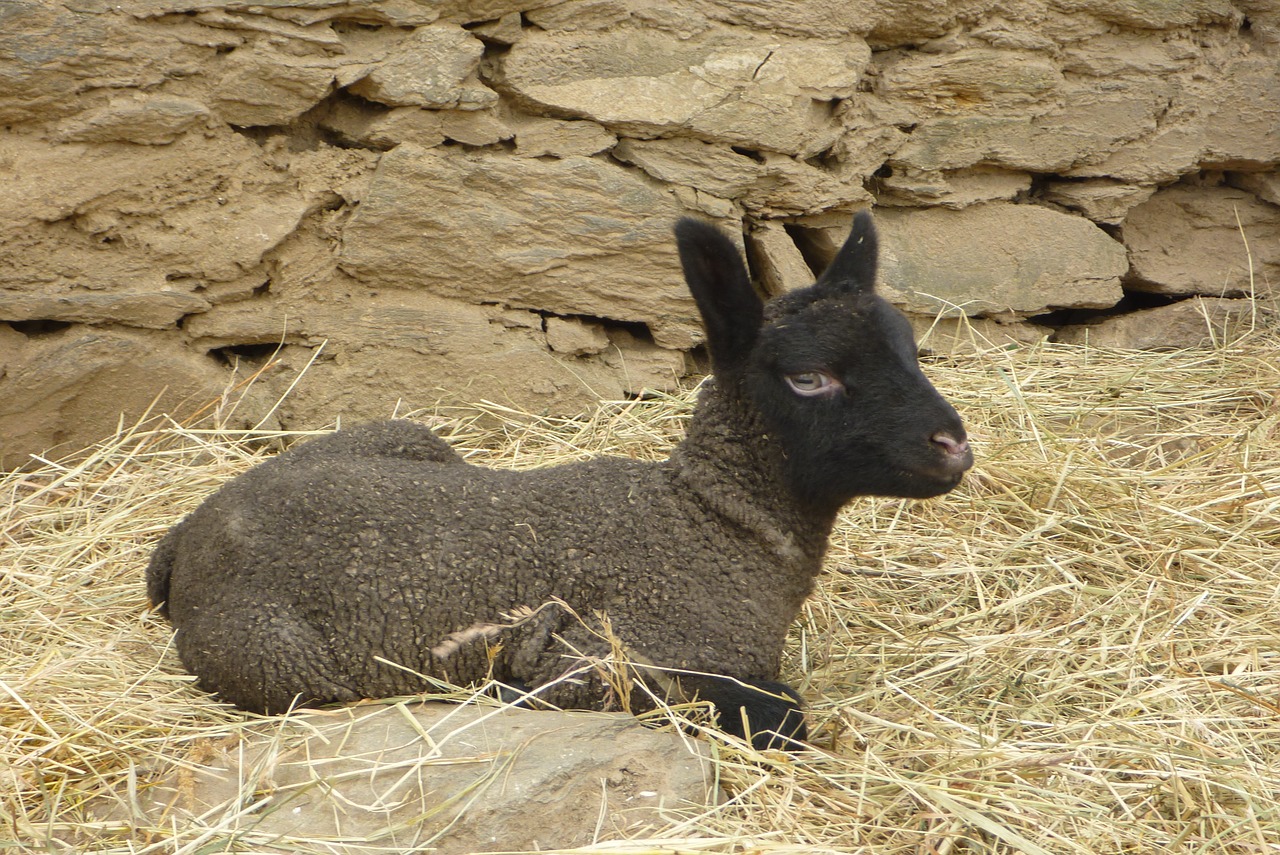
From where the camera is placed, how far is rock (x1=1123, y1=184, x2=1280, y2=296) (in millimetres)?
6949

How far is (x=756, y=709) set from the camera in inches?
135

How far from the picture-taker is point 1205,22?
652 cm

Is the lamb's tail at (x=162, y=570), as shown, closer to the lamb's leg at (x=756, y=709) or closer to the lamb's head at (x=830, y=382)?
the lamb's leg at (x=756, y=709)

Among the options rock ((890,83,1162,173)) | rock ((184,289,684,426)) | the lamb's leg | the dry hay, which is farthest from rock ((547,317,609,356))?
the lamb's leg

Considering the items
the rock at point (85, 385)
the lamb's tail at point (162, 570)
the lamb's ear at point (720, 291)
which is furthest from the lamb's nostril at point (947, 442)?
the rock at point (85, 385)

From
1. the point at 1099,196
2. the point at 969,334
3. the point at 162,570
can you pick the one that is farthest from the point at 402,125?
the point at 1099,196

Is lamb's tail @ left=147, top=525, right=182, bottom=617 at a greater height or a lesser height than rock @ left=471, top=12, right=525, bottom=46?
lesser

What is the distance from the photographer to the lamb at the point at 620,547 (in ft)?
11.5

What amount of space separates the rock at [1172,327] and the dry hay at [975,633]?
0.97ft

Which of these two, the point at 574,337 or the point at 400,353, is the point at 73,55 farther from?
the point at 574,337

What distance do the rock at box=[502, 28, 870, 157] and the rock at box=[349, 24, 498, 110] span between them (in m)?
0.20

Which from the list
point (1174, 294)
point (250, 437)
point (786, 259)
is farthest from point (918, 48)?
point (250, 437)

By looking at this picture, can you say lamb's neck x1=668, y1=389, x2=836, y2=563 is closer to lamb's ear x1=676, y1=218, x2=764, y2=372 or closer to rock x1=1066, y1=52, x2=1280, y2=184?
lamb's ear x1=676, y1=218, x2=764, y2=372

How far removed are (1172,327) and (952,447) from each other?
159 inches
